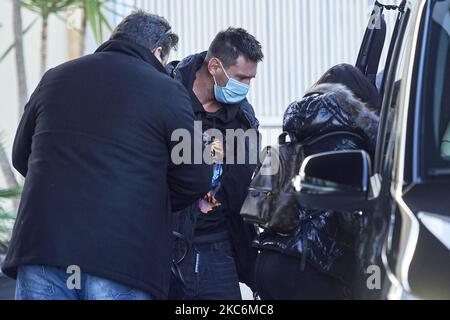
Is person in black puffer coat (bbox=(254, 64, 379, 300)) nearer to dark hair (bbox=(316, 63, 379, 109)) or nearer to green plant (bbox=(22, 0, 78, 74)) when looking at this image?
dark hair (bbox=(316, 63, 379, 109))

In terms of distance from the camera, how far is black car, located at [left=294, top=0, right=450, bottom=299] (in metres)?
2.73

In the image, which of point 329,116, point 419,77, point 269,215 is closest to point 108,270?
point 269,215

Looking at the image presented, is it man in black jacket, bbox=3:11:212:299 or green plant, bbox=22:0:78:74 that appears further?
green plant, bbox=22:0:78:74

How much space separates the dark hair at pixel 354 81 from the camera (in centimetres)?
423

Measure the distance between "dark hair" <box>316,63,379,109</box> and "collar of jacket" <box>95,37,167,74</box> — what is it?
73cm

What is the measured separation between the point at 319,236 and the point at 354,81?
72 cm

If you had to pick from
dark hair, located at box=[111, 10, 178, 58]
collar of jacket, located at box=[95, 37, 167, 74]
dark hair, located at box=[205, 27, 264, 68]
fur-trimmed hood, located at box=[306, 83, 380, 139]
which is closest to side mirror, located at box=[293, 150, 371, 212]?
fur-trimmed hood, located at box=[306, 83, 380, 139]

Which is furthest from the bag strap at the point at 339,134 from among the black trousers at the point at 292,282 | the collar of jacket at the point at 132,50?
the collar of jacket at the point at 132,50

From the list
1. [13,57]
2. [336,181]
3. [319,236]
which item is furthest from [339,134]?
[13,57]

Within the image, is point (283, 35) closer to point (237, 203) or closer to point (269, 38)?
point (269, 38)

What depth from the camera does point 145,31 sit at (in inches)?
162

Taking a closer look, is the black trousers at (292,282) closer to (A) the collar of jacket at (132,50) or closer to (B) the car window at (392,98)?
(B) the car window at (392,98)

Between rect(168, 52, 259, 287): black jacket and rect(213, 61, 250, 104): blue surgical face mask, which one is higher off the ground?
rect(213, 61, 250, 104): blue surgical face mask
